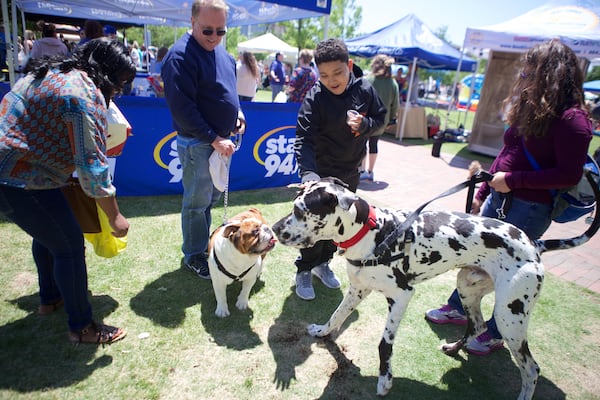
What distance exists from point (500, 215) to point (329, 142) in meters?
1.48

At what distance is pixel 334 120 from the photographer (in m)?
3.01

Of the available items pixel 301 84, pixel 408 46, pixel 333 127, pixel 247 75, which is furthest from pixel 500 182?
pixel 408 46

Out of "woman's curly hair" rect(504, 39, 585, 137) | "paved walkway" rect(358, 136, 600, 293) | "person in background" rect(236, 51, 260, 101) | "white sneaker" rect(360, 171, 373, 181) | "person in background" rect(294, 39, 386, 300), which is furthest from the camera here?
"person in background" rect(236, 51, 260, 101)

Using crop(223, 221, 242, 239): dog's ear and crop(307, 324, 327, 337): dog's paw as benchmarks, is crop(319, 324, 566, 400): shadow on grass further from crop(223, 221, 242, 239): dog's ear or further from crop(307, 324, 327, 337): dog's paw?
crop(223, 221, 242, 239): dog's ear

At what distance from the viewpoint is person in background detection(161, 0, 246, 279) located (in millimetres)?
2930

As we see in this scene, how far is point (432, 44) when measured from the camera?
1366 cm

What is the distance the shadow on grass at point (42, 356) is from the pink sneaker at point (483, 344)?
9.36 ft

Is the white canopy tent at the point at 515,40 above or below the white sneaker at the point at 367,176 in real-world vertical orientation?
above

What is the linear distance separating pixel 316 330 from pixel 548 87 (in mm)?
2478

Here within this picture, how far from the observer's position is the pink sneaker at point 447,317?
3336 mm

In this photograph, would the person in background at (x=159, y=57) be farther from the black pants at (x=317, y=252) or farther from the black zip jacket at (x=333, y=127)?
the black pants at (x=317, y=252)

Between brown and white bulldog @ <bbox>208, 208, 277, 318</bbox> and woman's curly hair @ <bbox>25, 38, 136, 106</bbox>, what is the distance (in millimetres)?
1311

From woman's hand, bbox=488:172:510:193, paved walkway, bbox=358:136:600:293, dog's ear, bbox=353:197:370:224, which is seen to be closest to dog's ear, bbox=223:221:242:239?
dog's ear, bbox=353:197:370:224

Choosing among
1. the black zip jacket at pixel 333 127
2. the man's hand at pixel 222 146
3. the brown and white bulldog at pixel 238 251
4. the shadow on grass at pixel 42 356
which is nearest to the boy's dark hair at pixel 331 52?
the black zip jacket at pixel 333 127
